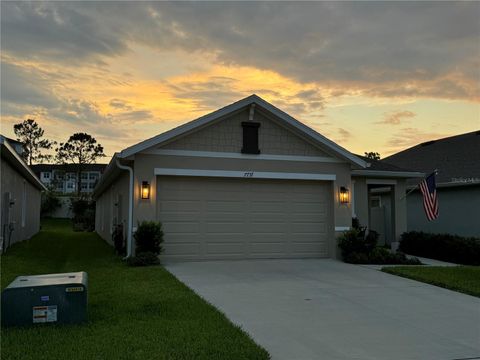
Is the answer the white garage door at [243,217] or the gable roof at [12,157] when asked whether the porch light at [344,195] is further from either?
the gable roof at [12,157]

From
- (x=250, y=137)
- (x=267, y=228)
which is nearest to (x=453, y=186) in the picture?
(x=267, y=228)

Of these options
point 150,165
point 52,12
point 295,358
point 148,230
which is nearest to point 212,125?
point 150,165

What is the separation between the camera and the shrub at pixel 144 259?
35.5 feet

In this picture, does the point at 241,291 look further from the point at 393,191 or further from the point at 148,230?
the point at 393,191

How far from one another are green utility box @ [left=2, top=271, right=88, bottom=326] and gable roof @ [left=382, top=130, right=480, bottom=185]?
595 inches

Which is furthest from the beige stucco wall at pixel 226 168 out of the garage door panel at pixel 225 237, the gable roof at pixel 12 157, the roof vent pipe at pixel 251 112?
the gable roof at pixel 12 157

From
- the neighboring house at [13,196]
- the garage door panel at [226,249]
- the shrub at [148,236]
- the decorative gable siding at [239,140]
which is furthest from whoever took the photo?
the neighboring house at [13,196]

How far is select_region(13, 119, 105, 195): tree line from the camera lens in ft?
173

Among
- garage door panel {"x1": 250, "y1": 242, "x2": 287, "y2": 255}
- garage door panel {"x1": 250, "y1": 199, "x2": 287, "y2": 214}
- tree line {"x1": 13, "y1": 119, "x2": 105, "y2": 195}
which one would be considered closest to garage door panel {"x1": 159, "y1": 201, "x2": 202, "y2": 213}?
garage door panel {"x1": 250, "y1": 199, "x2": 287, "y2": 214}

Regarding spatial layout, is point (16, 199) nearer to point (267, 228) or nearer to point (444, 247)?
point (267, 228)

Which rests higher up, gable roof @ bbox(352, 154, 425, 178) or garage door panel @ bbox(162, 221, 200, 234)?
gable roof @ bbox(352, 154, 425, 178)

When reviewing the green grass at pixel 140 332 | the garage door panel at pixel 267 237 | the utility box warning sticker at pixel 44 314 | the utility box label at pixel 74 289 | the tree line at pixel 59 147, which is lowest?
the green grass at pixel 140 332

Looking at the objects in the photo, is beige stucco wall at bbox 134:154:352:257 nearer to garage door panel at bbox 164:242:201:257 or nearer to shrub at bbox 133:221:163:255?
shrub at bbox 133:221:163:255

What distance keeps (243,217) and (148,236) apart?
2.79 metres
